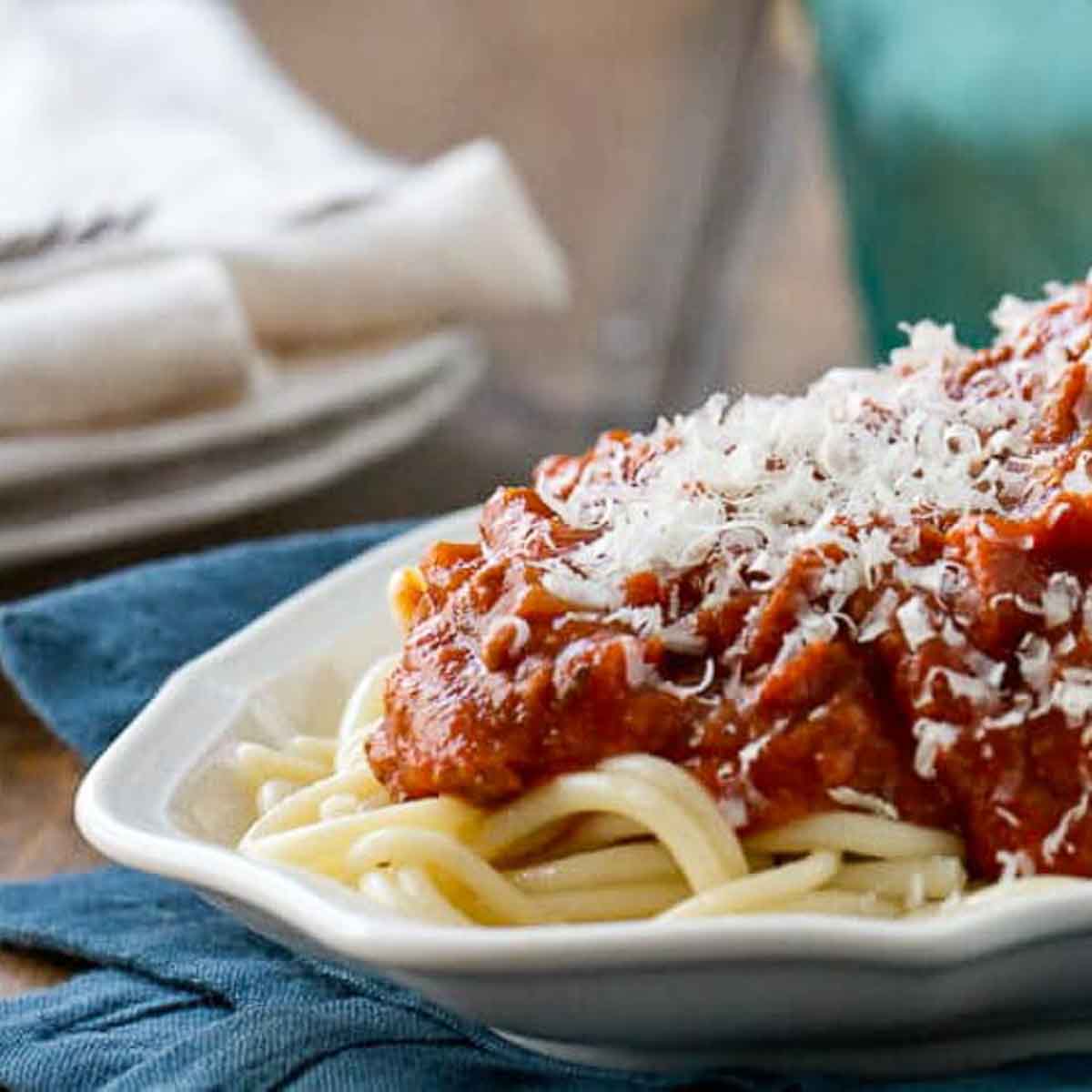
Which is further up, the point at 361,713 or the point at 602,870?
the point at 361,713

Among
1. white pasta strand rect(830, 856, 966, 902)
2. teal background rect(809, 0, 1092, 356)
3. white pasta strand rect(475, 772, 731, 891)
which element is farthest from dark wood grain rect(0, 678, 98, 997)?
teal background rect(809, 0, 1092, 356)

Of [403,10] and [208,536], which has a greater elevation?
[403,10]

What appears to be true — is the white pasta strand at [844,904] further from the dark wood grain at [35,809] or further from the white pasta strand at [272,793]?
the dark wood grain at [35,809]

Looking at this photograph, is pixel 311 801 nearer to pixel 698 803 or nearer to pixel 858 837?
pixel 698 803

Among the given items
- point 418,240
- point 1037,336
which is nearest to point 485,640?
point 1037,336

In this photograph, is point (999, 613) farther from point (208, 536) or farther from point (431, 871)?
point (208, 536)

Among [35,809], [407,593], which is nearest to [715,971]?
[407,593]

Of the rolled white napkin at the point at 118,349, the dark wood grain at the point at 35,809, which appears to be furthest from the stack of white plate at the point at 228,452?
the dark wood grain at the point at 35,809

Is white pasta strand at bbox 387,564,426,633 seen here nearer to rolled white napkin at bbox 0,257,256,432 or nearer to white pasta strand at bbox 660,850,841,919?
white pasta strand at bbox 660,850,841,919
